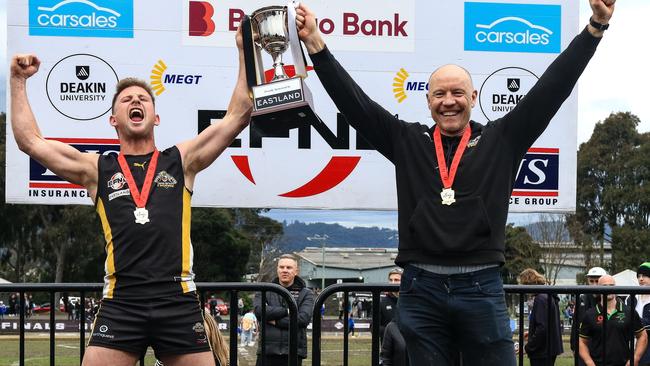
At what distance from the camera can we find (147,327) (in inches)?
168

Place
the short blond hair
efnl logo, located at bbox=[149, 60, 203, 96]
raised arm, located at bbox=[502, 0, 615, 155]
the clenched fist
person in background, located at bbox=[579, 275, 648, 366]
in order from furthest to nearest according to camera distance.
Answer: the short blond hair, person in background, located at bbox=[579, 275, 648, 366], efnl logo, located at bbox=[149, 60, 203, 96], the clenched fist, raised arm, located at bbox=[502, 0, 615, 155]

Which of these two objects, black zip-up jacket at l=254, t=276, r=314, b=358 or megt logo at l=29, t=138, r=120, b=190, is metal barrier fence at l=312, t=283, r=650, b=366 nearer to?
black zip-up jacket at l=254, t=276, r=314, b=358

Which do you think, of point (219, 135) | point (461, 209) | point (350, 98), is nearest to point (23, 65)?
point (219, 135)

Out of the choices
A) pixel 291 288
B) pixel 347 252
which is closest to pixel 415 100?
pixel 291 288

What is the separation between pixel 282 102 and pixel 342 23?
325 cm

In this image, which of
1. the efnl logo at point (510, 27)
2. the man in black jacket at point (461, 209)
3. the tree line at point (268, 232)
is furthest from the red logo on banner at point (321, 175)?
the tree line at point (268, 232)

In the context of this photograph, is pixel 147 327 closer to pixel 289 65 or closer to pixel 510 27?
pixel 289 65

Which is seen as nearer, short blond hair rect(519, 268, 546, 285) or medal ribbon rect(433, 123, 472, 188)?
medal ribbon rect(433, 123, 472, 188)

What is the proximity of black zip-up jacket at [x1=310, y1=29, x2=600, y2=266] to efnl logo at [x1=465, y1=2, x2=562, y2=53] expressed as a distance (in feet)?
12.1

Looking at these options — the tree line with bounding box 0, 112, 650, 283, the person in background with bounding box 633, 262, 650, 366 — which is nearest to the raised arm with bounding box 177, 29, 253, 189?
the person in background with bounding box 633, 262, 650, 366

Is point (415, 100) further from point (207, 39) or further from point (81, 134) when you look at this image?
point (81, 134)

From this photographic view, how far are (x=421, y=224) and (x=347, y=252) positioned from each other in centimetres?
10792

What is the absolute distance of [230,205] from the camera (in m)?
7.46

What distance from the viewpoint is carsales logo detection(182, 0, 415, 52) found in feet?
24.5
